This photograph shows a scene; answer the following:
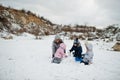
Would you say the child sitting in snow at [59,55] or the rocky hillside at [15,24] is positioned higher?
the rocky hillside at [15,24]

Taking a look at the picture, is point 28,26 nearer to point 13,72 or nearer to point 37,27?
point 37,27

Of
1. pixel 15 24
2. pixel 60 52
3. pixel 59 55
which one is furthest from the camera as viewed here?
pixel 15 24

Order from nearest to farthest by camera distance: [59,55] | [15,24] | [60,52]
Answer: [59,55] < [60,52] < [15,24]

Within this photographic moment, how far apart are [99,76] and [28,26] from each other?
2855 cm

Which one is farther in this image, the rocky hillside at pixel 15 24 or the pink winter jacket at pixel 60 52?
the rocky hillside at pixel 15 24

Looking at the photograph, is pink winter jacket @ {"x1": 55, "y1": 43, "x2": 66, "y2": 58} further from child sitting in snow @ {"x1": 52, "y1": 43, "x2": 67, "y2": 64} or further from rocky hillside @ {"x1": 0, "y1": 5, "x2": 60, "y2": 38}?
rocky hillside @ {"x1": 0, "y1": 5, "x2": 60, "y2": 38}

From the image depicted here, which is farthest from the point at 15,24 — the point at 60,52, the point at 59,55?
the point at 59,55

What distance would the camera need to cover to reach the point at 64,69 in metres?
7.56

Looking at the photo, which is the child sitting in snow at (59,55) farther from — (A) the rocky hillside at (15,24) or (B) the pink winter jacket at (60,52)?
(A) the rocky hillside at (15,24)

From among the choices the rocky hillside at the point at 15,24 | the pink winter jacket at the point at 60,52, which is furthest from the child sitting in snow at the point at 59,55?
the rocky hillside at the point at 15,24

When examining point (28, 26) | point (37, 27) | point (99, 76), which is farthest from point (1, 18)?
point (99, 76)

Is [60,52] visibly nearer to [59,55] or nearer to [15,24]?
[59,55]

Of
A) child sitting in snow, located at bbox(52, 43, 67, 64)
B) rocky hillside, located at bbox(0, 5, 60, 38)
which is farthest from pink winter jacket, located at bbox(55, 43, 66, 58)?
rocky hillside, located at bbox(0, 5, 60, 38)

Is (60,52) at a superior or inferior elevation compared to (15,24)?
inferior
